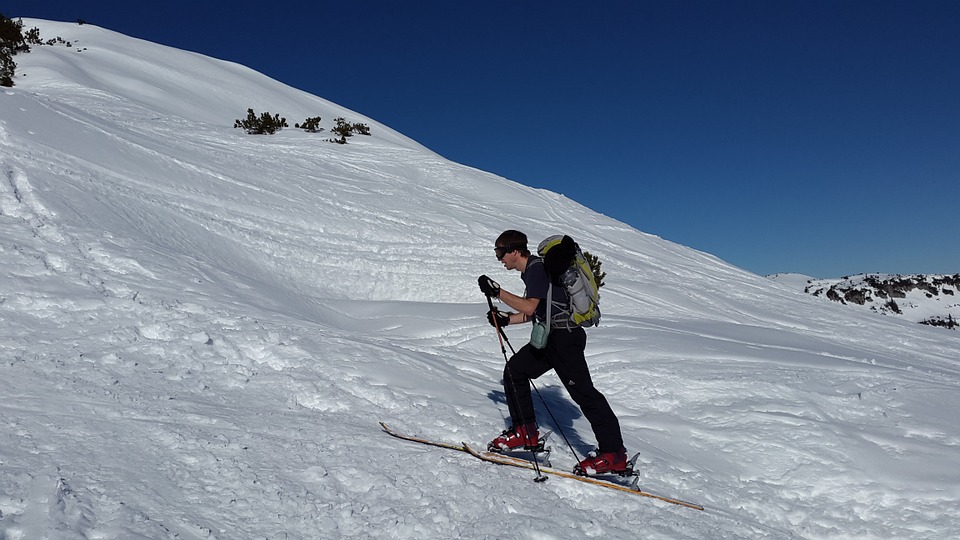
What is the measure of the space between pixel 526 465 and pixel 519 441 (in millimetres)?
215

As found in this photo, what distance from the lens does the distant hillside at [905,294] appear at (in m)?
30.6

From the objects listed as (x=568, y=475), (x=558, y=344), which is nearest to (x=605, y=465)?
(x=568, y=475)

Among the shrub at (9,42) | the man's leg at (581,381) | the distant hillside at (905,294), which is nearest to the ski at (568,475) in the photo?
the man's leg at (581,381)

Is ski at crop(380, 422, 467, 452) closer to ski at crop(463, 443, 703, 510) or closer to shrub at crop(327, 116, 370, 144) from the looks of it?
ski at crop(463, 443, 703, 510)

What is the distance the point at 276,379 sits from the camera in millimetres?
5848

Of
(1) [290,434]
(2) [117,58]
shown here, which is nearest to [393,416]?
(1) [290,434]

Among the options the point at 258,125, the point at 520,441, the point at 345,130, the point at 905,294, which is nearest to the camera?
the point at 520,441

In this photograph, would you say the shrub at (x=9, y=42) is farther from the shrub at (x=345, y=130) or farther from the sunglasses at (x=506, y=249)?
the sunglasses at (x=506, y=249)

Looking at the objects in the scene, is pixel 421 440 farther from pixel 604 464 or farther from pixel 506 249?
pixel 506 249

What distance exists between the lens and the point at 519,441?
16.5ft

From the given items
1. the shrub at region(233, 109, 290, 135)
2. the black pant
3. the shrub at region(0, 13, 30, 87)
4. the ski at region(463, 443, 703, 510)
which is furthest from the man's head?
the shrub at region(0, 13, 30, 87)

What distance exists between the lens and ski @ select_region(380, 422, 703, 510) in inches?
185

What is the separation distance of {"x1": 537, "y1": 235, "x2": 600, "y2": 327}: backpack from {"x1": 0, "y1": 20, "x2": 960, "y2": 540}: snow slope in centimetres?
139

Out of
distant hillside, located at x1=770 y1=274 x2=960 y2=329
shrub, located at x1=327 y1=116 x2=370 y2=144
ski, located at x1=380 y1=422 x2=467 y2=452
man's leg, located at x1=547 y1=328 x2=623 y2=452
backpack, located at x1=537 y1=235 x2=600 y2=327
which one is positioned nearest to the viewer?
backpack, located at x1=537 y1=235 x2=600 y2=327
